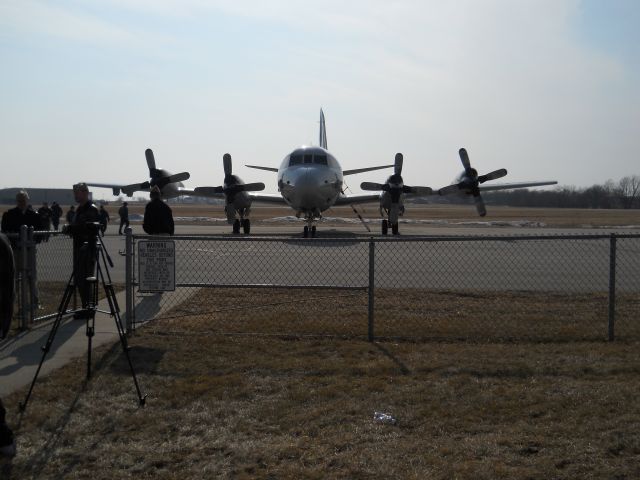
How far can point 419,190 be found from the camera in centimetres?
3588

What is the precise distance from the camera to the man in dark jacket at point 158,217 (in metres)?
11.8

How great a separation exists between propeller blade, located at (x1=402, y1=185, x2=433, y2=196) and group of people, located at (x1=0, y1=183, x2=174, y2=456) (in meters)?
23.8

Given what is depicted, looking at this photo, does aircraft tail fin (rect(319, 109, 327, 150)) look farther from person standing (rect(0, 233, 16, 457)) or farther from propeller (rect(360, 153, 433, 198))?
person standing (rect(0, 233, 16, 457))

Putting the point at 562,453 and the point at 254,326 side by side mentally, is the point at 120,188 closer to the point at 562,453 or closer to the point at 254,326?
the point at 254,326

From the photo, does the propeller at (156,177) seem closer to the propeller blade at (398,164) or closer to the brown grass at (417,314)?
the propeller blade at (398,164)

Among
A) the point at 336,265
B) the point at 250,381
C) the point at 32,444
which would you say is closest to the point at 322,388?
the point at 250,381

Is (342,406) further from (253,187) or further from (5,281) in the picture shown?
(253,187)

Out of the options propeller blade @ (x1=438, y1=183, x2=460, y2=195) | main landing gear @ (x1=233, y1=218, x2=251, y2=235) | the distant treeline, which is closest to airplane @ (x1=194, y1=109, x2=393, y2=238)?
main landing gear @ (x1=233, y1=218, x2=251, y2=235)

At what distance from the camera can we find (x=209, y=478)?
14.0 feet

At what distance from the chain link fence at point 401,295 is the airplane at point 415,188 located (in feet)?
43.4

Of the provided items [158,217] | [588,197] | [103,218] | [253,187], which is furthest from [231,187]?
[588,197]

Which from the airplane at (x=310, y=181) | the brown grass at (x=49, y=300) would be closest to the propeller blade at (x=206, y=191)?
the airplane at (x=310, y=181)

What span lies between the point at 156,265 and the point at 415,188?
28.0m

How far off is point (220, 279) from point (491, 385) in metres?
8.85
